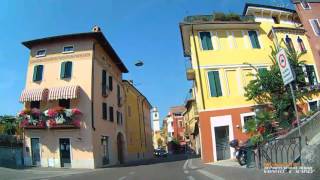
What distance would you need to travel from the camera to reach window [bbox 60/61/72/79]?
100 ft

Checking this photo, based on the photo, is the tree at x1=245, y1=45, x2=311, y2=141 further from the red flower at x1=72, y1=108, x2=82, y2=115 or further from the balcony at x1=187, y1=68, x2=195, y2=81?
the red flower at x1=72, y1=108, x2=82, y2=115

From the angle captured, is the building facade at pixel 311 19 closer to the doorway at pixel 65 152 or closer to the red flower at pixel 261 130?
the red flower at pixel 261 130

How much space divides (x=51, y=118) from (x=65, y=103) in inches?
72.5

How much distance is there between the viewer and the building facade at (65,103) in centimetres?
2902

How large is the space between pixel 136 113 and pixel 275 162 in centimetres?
4485

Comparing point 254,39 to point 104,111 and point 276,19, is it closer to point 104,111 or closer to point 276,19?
point 276,19

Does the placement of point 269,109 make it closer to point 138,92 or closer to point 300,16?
point 300,16

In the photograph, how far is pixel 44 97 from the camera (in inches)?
1161

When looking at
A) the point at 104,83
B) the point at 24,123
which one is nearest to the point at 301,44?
the point at 104,83

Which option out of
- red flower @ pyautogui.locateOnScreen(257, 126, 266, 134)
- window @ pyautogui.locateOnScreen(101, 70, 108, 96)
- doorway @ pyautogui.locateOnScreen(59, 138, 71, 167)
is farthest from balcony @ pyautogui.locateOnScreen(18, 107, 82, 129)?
red flower @ pyautogui.locateOnScreen(257, 126, 266, 134)

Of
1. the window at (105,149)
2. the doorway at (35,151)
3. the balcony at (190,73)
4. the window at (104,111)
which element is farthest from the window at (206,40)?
the doorway at (35,151)

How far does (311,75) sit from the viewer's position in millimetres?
29078

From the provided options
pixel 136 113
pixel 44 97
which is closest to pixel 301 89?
pixel 44 97

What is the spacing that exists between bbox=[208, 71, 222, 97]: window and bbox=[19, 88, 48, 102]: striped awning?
14067mm
